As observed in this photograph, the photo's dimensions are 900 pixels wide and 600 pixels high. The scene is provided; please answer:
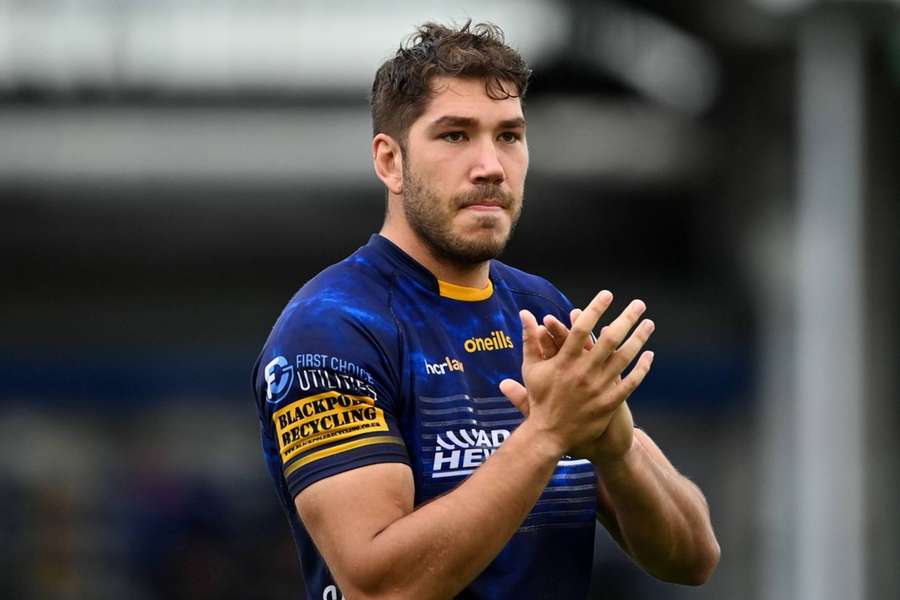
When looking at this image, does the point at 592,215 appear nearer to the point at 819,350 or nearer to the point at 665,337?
the point at 665,337

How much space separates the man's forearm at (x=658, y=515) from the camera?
4.77m

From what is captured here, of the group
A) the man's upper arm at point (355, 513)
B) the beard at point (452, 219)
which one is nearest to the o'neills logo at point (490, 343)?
the beard at point (452, 219)

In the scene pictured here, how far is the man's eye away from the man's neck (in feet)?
1.08

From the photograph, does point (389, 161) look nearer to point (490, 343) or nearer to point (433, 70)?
point (433, 70)

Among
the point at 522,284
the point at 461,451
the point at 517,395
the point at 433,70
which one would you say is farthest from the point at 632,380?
the point at 433,70

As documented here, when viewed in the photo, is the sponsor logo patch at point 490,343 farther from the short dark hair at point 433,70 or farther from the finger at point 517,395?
the short dark hair at point 433,70

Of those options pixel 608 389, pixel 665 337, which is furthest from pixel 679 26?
pixel 608 389

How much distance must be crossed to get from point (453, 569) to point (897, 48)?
49.2 ft

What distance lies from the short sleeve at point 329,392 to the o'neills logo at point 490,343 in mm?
280

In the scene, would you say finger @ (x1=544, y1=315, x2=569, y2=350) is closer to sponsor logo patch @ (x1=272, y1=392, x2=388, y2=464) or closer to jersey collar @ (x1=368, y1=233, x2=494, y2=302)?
sponsor logo patch @ (x1=272, y1=392, x2=388, y2=464)

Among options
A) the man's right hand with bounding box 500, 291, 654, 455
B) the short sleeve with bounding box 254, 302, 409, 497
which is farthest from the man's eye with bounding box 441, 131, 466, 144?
the man's right hand with bounding box 500, 291, 654, 455

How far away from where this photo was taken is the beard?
477cm

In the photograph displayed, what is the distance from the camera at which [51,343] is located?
78.1ft

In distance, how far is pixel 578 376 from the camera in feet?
14.1
